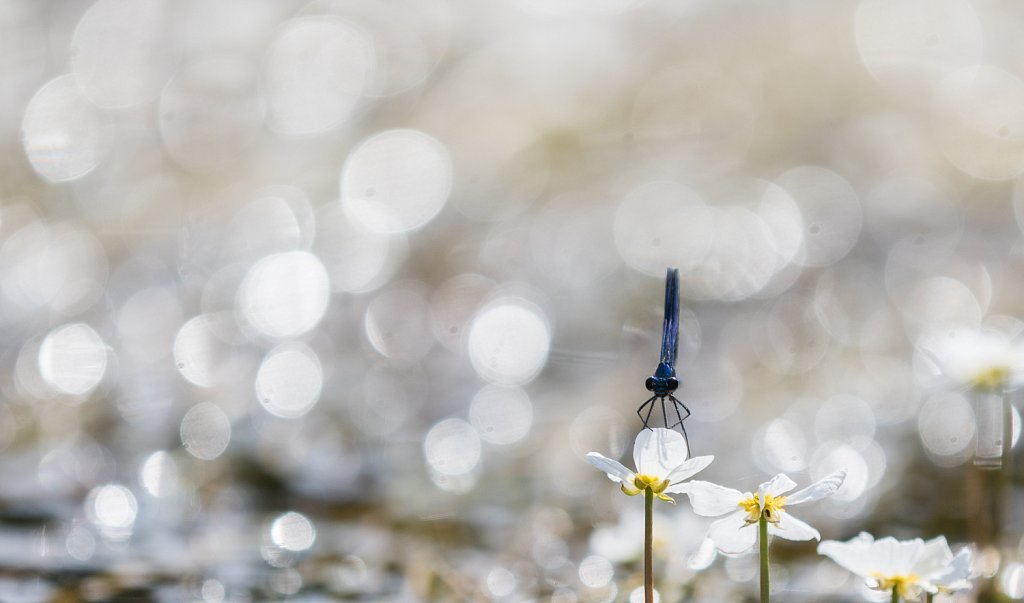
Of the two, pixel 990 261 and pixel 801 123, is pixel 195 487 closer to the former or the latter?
pixel 990 261

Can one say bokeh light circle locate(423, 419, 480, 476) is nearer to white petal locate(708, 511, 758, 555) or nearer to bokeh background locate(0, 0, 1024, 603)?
bokeh background locate(0, 0, 1024, 603)

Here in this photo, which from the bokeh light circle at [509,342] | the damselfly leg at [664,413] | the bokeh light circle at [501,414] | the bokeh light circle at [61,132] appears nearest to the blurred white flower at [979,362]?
the damselfly leg at [664,413]

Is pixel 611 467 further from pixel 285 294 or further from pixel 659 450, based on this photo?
pixel 285 294

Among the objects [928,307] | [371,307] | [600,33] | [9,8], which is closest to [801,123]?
[600,33]

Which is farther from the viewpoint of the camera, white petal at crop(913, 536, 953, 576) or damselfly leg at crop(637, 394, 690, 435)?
damselfly leg at crop(637, 394, 690, 435)

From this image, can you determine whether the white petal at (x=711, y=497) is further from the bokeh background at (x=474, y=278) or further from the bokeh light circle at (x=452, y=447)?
the bokeh light circle at (x=452, y=447)

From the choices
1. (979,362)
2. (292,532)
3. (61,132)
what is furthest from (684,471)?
(61,132)

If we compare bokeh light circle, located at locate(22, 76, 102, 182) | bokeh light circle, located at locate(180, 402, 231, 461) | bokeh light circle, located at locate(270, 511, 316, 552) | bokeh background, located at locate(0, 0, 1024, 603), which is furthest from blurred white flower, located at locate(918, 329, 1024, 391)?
bokeh light circle, located at locate(22, 76, 102, 182)

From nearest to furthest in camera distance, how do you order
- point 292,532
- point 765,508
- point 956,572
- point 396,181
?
point 956,572 < point 765,508 < point 292,532 < point 396,181
